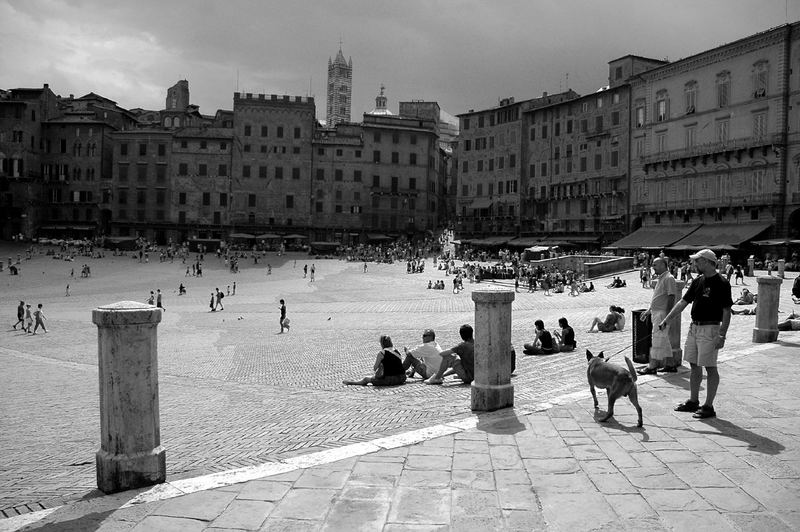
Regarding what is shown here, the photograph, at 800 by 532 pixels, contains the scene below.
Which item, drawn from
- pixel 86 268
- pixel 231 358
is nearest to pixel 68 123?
pixel 86 268

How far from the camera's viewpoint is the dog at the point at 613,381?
6750mm

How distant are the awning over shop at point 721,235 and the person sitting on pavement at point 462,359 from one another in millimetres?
36721

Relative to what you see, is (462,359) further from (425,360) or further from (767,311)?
(767,311)

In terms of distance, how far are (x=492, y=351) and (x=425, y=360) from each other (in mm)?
3729

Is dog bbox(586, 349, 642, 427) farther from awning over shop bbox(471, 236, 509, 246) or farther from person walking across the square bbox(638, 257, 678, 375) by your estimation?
Result: awning over shop bbox(471, 236, 509, 246)

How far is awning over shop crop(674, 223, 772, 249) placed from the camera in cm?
4175

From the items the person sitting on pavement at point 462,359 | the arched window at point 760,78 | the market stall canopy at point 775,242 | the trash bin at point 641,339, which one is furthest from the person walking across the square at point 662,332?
the arched window at point 760,78

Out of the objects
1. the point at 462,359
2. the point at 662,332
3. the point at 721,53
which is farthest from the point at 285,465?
the point at 721,53

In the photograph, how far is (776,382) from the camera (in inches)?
335

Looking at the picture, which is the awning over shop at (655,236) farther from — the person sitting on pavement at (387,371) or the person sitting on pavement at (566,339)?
the person sitting on pavement at (387,371)

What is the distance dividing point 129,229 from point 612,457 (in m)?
76.0

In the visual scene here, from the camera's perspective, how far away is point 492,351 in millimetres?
7551

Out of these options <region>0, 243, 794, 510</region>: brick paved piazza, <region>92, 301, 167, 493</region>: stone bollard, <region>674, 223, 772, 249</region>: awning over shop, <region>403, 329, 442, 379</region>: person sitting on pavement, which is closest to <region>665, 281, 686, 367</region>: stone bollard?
<region>0, 243, 794, 510</region>: brick paved piazza

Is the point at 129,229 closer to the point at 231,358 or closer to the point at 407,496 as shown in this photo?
the point at 231,358
